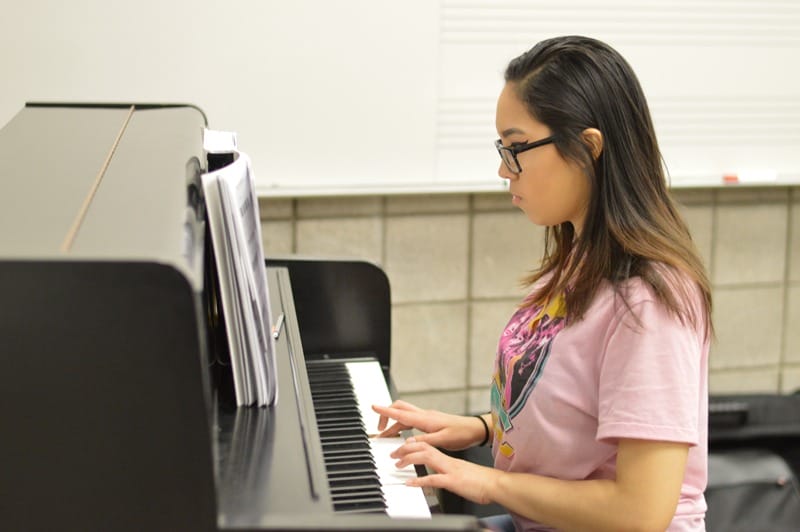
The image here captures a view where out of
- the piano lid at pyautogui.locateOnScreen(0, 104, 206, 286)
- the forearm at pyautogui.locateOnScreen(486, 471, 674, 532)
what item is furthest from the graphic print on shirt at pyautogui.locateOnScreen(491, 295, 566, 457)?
the piano lid at pyautogui.locateOnScreen(0, 104, 206, 286)

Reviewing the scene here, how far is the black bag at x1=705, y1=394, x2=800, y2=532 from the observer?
2305mm

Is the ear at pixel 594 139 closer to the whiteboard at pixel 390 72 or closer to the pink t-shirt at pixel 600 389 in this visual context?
the pink t-shirt at pixel 600 389

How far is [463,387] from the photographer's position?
270cm

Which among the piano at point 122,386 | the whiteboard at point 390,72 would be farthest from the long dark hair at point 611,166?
the whiteboard at point 390,72

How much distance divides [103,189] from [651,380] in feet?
2.26

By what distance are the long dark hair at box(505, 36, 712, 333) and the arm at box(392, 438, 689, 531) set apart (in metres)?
0.19

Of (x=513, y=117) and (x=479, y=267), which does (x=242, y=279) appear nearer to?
(x=513, y=117)

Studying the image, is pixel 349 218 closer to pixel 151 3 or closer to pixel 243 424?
pixel 151 3

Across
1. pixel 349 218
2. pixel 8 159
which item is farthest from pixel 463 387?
pixel 8 159

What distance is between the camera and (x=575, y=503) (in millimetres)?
1293

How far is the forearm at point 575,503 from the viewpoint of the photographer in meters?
1.24

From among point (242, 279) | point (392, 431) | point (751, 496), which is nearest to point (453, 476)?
point (392, 431)

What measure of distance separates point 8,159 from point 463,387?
5.48 feet

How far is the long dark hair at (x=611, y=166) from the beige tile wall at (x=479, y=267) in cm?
117
